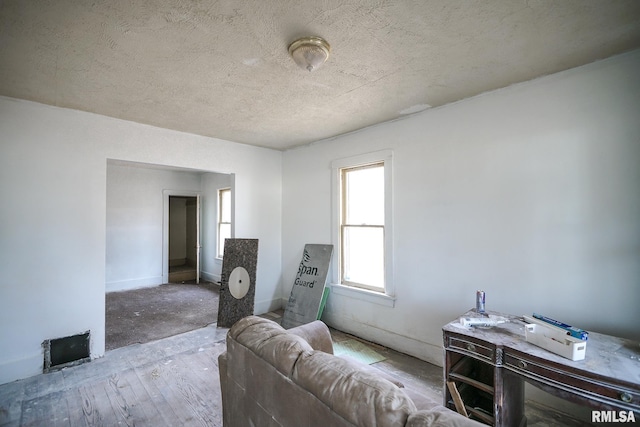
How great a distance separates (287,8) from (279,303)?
4.33 m

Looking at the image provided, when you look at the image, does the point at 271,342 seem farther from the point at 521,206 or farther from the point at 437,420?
the point at 521,206

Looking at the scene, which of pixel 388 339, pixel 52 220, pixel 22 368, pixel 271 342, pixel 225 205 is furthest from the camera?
pixel 225 205

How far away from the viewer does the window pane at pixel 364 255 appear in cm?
375

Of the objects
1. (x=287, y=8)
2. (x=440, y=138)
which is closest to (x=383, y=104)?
(x=440, y=138)

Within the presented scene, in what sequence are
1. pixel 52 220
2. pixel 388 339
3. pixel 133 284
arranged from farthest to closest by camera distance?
1. pixel 133 284
2. pixel 388 339
3. pixel 52 220

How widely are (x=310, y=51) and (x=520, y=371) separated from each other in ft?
7.74

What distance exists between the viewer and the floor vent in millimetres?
2969

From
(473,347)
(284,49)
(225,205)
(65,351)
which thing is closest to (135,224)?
(225,205)

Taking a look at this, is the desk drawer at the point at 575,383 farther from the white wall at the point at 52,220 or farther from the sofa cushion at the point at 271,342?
the white wall at the point at 52,220

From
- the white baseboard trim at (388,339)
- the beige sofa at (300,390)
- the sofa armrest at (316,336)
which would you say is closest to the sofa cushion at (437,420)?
the beige sofa at (300,390)

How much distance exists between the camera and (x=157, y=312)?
4770 mm

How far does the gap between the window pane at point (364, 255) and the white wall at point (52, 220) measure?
274 centimetres

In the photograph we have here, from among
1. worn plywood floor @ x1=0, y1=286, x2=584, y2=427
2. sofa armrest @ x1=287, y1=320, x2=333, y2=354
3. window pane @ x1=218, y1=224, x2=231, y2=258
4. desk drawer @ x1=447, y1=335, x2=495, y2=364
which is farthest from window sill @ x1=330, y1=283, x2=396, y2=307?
window pane @ x1=218, y1=224, x2=231, y2=258

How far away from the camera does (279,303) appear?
502cm
